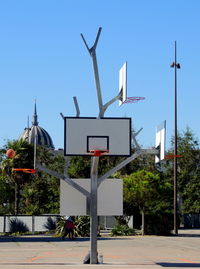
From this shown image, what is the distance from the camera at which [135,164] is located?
64.1 meters

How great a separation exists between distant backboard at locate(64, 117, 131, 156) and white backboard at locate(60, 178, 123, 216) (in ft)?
3.46

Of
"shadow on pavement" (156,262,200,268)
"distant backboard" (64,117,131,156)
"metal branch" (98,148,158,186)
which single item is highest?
"distant backboard" (64,117,131,156)

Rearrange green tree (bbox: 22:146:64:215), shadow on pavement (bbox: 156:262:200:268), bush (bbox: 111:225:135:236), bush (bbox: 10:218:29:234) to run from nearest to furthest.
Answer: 1. shadow on pavement (bbox: 156:262:200:268)
2. bush (bbox: 111:225:135:236)
3. bush (bbox: 10:218:29:234)
4. green tree (bbox: 22:146:64:215)

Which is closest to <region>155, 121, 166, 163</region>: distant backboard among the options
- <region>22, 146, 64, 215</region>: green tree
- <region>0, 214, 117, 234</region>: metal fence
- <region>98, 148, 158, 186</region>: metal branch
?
<region>98, 148, 158, 186</region>: metal branch

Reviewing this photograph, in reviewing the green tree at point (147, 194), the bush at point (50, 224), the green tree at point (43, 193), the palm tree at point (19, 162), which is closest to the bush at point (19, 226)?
the bush at point (50, 224)

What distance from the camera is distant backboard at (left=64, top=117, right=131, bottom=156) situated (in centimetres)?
1897

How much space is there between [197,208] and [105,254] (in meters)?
38.6

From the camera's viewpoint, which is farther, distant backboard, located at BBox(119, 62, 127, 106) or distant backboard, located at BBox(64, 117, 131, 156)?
distant backboard, located at BBox(64, 117, 131, 156)

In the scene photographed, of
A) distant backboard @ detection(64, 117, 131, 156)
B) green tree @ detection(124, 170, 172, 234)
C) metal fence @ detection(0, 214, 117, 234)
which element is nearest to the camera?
distant backboard @ detection(64, 117, 131, 156)

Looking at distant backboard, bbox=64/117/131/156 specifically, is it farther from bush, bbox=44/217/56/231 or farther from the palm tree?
the palm tree

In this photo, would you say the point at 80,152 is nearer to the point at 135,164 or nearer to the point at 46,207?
the point at 46,207

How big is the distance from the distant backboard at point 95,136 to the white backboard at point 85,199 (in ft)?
3.46

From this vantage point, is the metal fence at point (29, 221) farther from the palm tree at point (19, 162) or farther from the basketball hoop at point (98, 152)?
the basketball hoop at point (98, 152)

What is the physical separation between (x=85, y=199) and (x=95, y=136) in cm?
199
